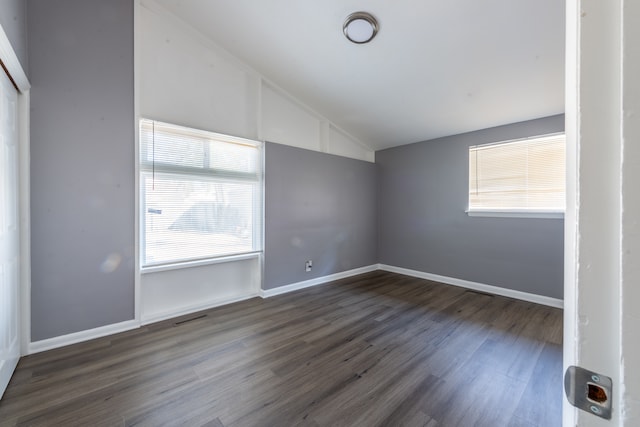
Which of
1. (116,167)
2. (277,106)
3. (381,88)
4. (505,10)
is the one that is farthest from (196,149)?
(505,10)

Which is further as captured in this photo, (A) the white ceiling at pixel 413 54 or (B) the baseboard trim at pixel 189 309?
(B) the baseboard trim at pixel 189 309

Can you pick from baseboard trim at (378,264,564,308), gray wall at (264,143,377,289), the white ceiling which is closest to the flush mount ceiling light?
the white ceiling

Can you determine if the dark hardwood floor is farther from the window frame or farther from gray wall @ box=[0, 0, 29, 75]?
gray wall @ box=[0, 0, 29, 75]

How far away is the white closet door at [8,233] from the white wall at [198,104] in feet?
2.92

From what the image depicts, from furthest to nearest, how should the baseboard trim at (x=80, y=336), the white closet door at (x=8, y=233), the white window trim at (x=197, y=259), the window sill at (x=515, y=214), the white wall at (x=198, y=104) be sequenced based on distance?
the window sill at (x=515, y=214) < the white wall at (x=198, y=104) < the white window trim at (x=197, y=259) < the baseboard trim at (x=80, y=336) < the white closet door at (x=8, y=233)

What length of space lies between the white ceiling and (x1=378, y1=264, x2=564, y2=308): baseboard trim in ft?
7.61

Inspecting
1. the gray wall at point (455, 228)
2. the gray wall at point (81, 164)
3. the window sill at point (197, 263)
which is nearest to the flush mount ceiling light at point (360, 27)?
the gray wall at point (81, 164)

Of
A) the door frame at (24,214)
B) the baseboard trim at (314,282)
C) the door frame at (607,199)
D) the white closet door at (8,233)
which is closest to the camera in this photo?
the door frame at (607,199)

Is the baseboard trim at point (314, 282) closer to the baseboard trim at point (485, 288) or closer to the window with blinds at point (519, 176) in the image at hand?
the baseboard trim at point (485, 288)

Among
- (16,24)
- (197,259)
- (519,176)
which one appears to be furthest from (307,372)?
(519,176)

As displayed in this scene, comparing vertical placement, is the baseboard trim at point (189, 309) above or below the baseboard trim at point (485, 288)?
below

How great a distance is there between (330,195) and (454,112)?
213cm

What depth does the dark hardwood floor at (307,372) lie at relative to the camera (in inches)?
64.5

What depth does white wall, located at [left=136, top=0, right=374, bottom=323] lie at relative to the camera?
9.36ft
